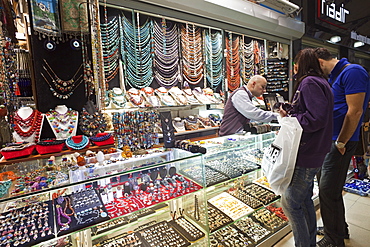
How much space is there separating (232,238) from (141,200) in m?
1.15

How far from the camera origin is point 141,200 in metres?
1.55

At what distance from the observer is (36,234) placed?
3.71 ft

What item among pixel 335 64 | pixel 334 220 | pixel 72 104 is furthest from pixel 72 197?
pixel 335 64

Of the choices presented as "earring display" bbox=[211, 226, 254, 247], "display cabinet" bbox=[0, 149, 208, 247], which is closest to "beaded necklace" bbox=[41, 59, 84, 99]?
"display cabinet" bbox=[0, 149, 208, 247]

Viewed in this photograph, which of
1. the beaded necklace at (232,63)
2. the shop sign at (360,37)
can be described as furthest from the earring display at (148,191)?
the shop sign at (360,37)

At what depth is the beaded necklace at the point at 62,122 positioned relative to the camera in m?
2.54

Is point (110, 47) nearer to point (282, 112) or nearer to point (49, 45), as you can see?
point (49, 45)

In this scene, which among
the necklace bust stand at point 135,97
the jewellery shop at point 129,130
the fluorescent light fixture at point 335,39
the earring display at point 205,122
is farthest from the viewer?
the fluorescent light fixture at point 335,39

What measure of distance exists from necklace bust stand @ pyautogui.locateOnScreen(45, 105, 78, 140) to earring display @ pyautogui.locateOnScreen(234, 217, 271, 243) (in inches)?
84.0

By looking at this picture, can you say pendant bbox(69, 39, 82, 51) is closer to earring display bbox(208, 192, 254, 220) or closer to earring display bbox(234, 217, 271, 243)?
earring display bbox(208, 192, 254, 220)

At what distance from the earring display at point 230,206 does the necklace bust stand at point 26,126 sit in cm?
197

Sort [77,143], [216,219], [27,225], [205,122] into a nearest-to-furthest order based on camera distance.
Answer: [27,225] → [216,219] → [77,143] → [205,122]

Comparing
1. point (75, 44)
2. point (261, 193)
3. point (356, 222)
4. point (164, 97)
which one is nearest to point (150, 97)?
point (164, 97)

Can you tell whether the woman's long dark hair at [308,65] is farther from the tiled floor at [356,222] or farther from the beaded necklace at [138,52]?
the beaded necklace at [138,52]
